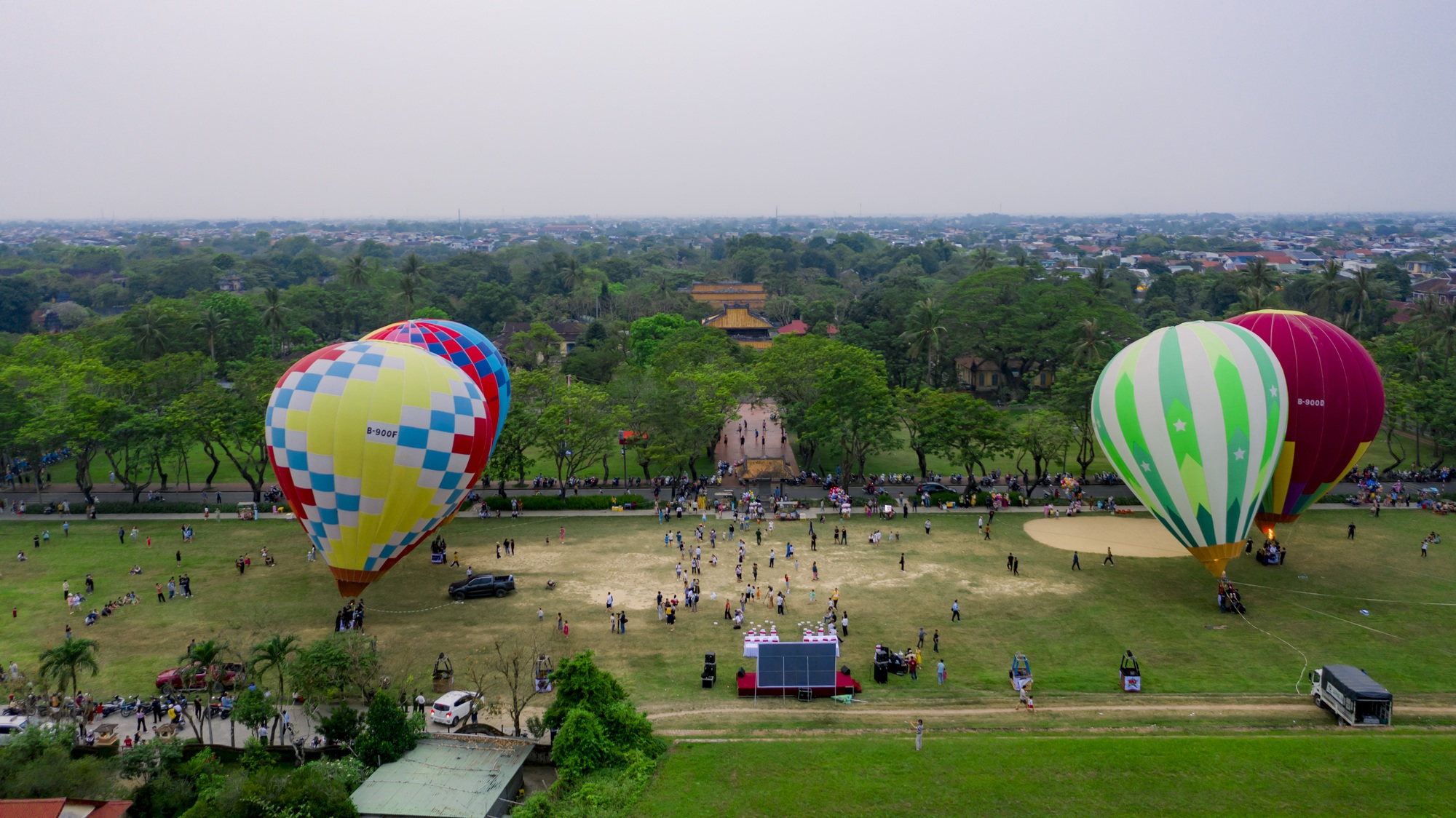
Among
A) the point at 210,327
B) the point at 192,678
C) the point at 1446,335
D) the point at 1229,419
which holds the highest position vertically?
the point at 1446,335

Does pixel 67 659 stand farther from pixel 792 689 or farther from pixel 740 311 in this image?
pixel 740 311

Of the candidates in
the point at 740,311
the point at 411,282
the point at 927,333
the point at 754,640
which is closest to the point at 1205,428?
the point at 754,640

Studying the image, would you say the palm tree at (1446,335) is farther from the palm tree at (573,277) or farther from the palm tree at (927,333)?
the palm tree at (573,277)

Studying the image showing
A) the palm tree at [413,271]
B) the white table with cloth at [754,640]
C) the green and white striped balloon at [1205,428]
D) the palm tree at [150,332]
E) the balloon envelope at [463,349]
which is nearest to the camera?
the white table with cloth at [754,640]

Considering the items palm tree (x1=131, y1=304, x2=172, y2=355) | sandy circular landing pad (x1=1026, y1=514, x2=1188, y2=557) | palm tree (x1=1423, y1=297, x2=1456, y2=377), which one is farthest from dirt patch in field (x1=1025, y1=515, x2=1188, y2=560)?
palm tree (x1=131, y1=304, x2=172, y2=355)

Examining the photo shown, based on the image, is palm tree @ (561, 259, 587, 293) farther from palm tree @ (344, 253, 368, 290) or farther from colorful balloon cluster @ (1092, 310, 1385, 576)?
colorful balloon cluster @ (1092, 310, 1385, 576)

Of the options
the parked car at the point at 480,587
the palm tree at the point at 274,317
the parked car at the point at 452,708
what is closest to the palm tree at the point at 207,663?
the parked car at the point at 452,708
